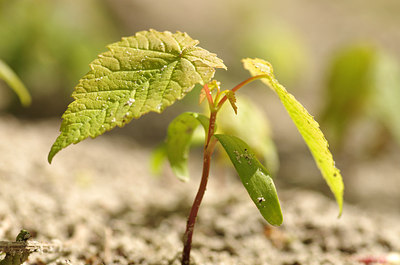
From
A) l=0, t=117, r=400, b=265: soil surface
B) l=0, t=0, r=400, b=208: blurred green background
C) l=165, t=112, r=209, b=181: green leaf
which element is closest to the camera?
l=165, t=112, r=209, b=181: green leaf

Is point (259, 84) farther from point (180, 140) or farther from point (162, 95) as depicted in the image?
point (162, 95)

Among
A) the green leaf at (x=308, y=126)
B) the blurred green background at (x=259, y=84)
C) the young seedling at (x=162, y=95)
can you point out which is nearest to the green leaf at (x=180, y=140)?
the young seedling at (x=162, y=95)

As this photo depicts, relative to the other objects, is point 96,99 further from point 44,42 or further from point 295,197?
point 44,42

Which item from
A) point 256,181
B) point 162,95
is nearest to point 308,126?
point 256,181

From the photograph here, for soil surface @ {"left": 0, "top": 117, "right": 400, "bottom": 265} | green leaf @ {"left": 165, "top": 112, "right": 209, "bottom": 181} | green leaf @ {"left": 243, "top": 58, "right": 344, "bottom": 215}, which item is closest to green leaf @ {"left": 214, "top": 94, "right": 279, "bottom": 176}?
soil surface @ {"left": 0, "top": 117, "right": 400, "bottom": 265}

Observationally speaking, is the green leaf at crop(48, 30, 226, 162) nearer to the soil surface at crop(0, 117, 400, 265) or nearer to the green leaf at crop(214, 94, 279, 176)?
the soil surface at crop(0, 117, 400, 265)

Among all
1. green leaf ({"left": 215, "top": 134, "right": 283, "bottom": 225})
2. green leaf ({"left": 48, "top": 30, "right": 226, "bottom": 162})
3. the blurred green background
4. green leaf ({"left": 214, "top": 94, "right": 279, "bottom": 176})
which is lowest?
green leaf ({"left": 215, "top": 134, "right": 283, "bottom": 225})

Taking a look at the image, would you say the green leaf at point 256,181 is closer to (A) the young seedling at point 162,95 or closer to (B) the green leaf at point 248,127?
(A) the young seedling at point 162,95
